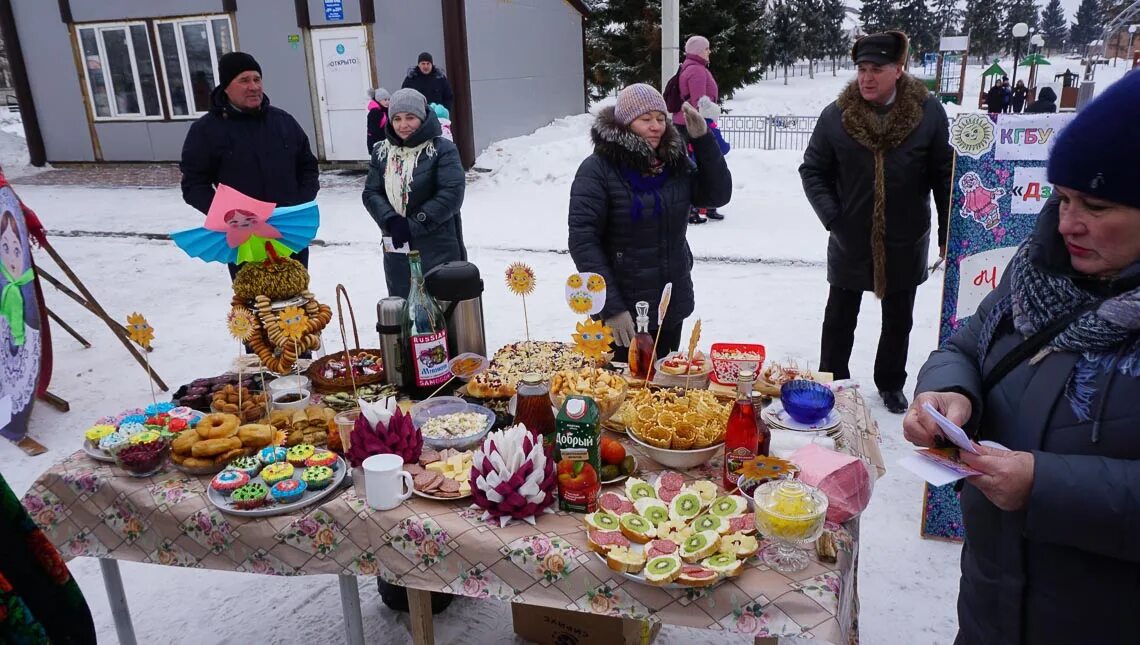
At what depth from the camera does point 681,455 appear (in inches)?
77.7

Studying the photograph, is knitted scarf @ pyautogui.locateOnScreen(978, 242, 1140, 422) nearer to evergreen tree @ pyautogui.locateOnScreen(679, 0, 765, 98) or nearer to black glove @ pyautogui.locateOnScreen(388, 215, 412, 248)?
black glove @ pyautogui.locateOnScreen(388, 215, 412, 248)

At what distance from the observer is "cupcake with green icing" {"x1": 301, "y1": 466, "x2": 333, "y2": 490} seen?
6.53 feet

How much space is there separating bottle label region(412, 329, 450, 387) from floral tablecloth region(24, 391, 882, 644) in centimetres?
56

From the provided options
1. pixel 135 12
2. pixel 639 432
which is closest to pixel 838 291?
pixel 639 432

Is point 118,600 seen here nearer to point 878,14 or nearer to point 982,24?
point 878,14

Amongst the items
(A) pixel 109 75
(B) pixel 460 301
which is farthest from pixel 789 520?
(A) pixel 109 75

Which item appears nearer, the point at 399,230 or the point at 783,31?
the point at 399,230

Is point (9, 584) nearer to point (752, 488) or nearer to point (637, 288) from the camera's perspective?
point (752, 488)

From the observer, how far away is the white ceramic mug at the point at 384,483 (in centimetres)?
187

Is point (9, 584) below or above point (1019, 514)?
above

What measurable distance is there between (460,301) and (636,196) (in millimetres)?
1091

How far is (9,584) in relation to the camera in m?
1.05

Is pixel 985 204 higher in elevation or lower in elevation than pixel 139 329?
higher

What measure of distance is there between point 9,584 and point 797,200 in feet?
32.5
